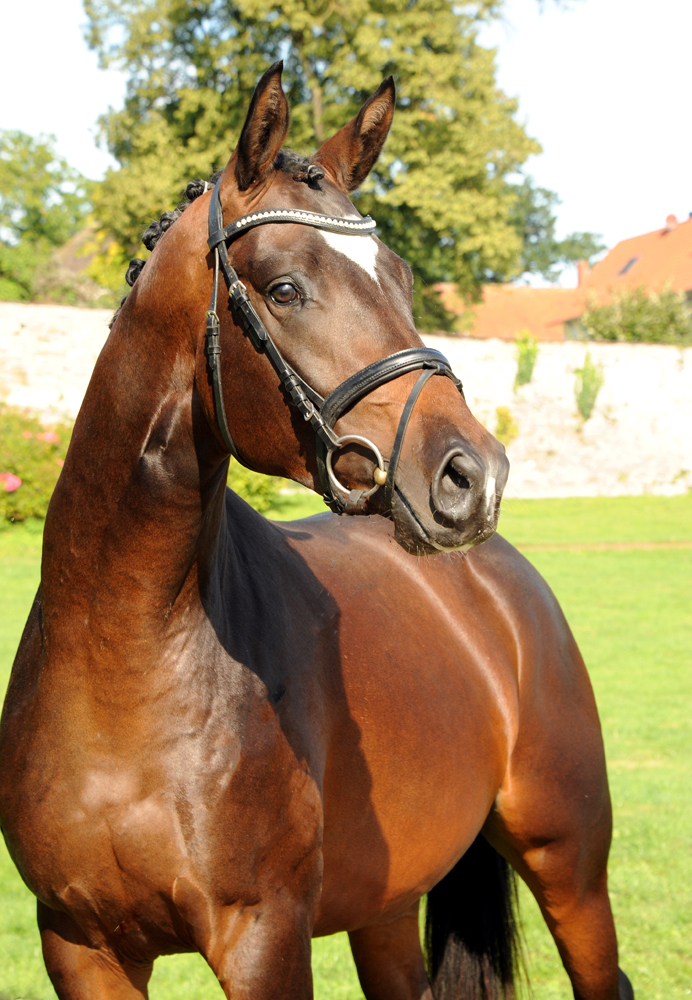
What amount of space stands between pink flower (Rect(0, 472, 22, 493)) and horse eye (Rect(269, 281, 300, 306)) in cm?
1362

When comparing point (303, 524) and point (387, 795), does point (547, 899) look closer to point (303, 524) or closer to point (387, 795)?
point (387, 795)

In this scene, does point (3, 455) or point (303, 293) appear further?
point (3, 455)

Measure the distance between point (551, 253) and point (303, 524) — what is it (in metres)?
59.0

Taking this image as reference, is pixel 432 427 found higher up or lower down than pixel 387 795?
higher up

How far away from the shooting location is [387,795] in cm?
240

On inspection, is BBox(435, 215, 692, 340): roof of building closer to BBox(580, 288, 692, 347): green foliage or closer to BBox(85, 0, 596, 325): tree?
BBox(580, 288, 692, 347): green foliage

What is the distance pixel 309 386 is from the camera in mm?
1750

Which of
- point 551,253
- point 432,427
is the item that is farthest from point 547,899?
point 551,253

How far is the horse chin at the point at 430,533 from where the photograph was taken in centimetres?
161

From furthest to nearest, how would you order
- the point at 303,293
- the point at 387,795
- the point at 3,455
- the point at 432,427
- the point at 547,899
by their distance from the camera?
the point at 3,455 → the point at 547,899 → the point at 387,795 → the point at 303,293 → the point at 432,427

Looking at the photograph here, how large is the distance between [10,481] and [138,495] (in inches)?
529

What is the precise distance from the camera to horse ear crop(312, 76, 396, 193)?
204 centimetres

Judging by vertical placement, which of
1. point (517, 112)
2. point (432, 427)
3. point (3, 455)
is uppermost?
point (517, 112)

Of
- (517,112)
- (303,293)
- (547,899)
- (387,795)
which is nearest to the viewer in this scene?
(303,293)
